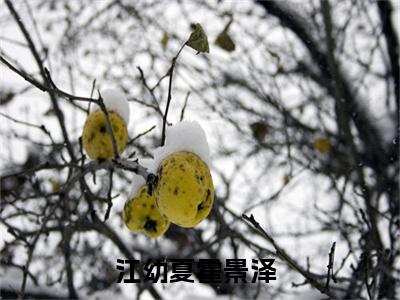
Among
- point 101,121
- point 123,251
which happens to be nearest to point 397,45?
point 123,251

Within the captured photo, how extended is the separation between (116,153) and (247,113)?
3.19 meters

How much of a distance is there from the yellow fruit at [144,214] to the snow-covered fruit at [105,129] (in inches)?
7.3

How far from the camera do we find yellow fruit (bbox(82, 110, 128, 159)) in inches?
67.3

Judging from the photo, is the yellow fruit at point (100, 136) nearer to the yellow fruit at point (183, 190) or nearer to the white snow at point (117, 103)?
the white snow at point (117, 103)

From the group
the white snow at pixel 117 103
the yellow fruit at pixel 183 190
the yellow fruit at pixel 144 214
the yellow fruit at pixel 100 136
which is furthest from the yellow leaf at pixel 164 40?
the yellow fruit at pixel 183 190

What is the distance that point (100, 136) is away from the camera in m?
1.71

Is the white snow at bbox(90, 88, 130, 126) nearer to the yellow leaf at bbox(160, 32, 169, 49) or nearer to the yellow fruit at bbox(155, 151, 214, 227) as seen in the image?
the yellow fruit at bbox(155, 151, 214, 227)

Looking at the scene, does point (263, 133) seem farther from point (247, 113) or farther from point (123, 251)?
point (123, 251)

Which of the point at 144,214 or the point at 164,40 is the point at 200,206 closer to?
the point at 144,214

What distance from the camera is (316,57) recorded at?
4.15m

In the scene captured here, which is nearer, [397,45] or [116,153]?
[116,153]

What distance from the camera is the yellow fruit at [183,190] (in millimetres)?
1334

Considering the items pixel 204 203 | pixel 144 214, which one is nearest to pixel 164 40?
pixel 144 214

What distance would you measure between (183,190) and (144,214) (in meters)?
0.36
